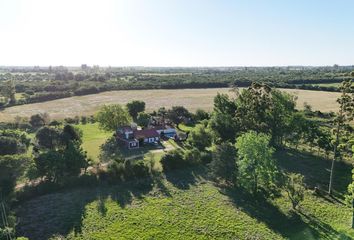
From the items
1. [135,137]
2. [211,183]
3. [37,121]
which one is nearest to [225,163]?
[211,183]

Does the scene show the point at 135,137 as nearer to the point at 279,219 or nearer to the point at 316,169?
the point at 316,169

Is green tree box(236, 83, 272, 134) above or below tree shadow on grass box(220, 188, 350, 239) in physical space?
above

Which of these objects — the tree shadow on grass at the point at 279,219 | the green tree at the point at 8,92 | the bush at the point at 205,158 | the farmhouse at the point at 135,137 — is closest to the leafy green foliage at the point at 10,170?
the farmhouse at the point at 135,137

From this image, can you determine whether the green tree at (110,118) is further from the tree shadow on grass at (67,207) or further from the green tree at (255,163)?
the green tree at (255,163)

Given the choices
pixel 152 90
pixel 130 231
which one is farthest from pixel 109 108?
pixel 152 90

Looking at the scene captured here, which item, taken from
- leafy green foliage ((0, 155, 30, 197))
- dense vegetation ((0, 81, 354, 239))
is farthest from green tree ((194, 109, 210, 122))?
leafy green foliage ((0, 155, 30, 197))

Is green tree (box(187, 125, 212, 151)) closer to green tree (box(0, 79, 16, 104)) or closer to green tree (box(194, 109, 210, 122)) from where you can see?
green tree (box(194, 109, 210, 122))

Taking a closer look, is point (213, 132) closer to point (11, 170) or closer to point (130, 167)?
point (130, 167)
